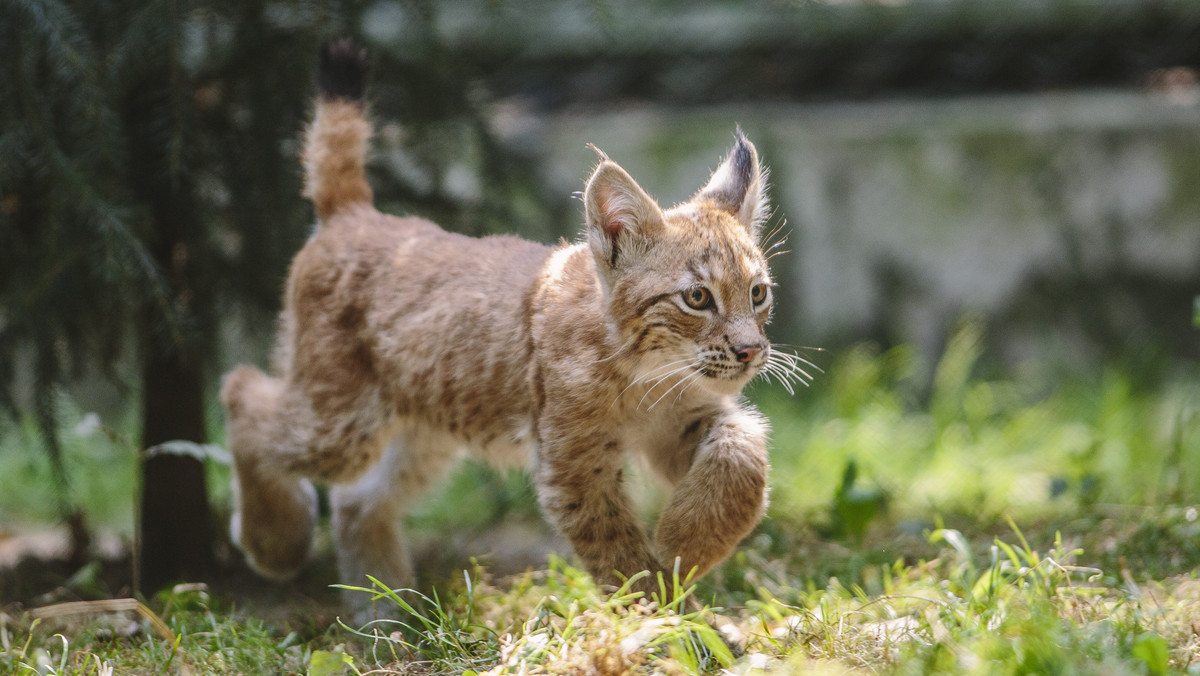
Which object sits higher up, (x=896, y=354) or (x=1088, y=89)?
(x=1088, y=89)

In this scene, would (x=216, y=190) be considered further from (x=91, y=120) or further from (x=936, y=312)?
(x=936, y=312)

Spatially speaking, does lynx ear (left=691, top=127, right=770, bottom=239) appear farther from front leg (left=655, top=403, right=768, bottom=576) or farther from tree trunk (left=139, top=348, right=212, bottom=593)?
tree trunk (left=139, top=348, right=212, bottom=593)

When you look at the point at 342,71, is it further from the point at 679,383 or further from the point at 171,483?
the point at 171,483

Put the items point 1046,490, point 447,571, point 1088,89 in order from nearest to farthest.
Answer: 1. point 447,571
2. point 1046,490
3. point 1088,89

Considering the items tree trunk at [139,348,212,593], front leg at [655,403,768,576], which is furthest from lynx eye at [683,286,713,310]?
tree trunk at [139,348,212,593]

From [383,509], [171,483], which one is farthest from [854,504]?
[171,483]

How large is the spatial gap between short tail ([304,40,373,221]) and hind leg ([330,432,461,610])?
106cm

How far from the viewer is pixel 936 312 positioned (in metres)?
7.34

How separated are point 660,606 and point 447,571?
6.45 ft

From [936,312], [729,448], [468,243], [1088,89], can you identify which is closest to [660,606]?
[729,448]

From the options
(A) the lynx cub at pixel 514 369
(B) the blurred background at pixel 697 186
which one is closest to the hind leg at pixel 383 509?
(A) the lynx cub at pixel 514 369

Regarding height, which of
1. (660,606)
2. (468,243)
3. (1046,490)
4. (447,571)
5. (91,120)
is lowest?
(447,571)

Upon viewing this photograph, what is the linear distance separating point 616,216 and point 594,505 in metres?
0.93

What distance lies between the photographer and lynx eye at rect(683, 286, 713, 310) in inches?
127
